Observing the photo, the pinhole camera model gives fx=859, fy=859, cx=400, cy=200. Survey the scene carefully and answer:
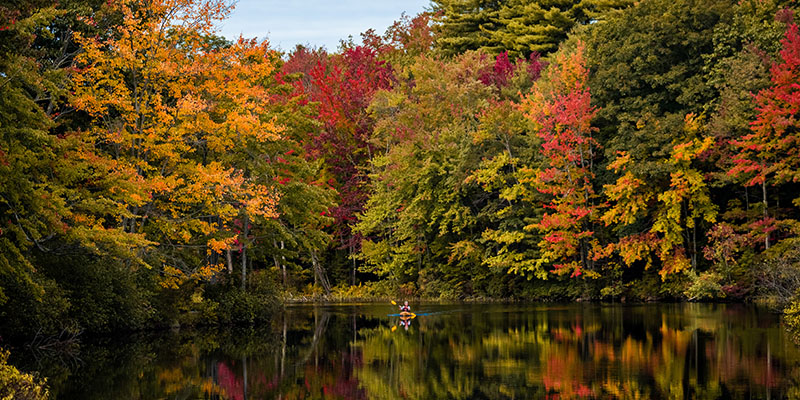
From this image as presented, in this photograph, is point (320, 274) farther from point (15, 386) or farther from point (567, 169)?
point (15, 386)

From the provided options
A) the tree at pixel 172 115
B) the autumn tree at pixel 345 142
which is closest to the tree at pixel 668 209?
the tree at pixel 172 115

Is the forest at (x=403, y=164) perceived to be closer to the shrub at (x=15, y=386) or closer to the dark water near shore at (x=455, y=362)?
the dark water near shore at (x=455, y=362)

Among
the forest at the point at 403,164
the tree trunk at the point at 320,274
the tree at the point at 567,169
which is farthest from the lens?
the tree trunk at the point at 320,274

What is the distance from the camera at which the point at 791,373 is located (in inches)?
581

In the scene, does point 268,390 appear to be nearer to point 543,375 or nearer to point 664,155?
point 543,375

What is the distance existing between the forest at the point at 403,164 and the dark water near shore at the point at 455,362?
7.18 ft

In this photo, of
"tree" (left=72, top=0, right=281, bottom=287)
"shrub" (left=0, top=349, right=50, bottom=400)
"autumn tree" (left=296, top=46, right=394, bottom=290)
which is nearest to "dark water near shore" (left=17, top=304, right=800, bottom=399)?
"shrub" (left=0, top=349, right=50, bottom=400)

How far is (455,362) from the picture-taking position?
18.2 m

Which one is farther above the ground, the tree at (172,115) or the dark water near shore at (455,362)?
the tree at (172,115)

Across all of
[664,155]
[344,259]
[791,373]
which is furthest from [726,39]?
[344,259]

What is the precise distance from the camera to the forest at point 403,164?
2216 cm

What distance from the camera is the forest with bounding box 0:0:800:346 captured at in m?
22.2

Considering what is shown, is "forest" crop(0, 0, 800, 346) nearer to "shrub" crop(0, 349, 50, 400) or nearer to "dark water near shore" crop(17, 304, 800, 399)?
"dark water near shore" crop(17, 304, 800, 399)

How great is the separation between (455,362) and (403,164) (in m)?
31.4
